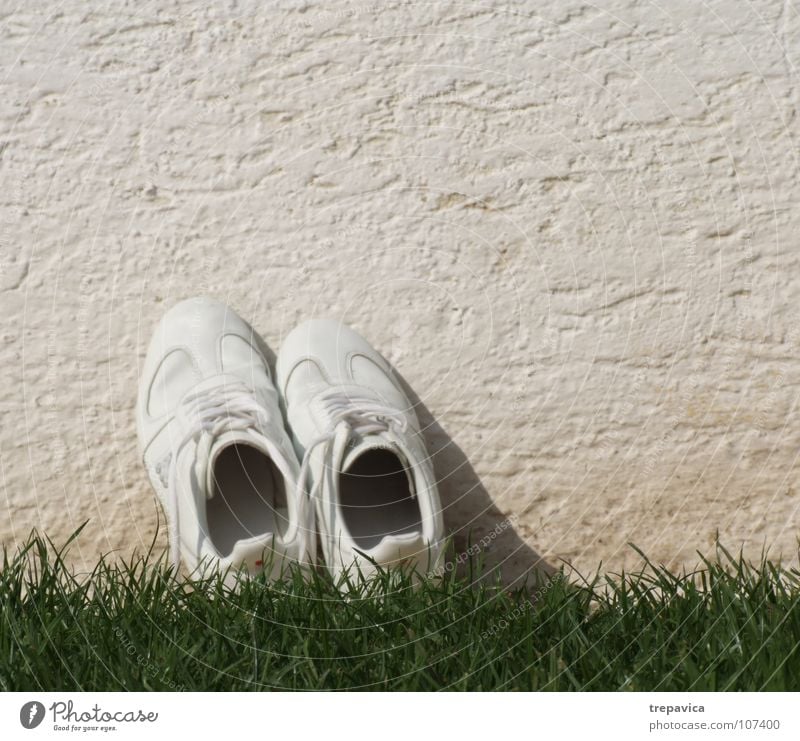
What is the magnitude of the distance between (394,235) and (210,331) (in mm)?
255

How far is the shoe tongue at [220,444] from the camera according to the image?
0.98 meters

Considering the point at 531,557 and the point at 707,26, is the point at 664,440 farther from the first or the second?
the point at 707,26

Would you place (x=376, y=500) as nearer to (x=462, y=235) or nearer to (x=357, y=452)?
(x=357, y=452)

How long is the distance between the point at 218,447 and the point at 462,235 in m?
0.40

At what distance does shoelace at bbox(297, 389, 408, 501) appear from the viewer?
100cm

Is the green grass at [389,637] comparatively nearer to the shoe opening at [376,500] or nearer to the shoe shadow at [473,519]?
the shoe opening at [376,500]

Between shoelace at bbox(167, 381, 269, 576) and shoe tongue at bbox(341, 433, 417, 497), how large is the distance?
0.32ft

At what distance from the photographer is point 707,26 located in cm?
114

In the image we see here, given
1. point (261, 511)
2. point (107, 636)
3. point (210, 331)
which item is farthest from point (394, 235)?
point (107, 636)

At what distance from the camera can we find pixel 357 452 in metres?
1.01
